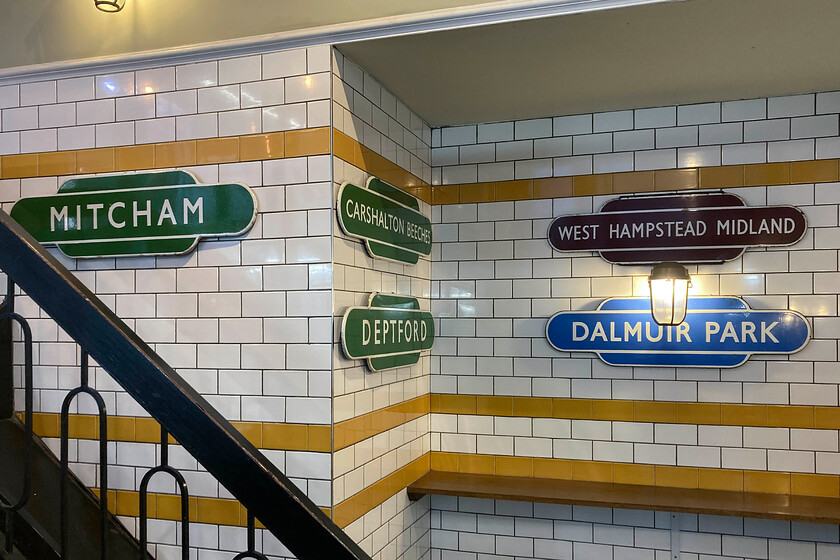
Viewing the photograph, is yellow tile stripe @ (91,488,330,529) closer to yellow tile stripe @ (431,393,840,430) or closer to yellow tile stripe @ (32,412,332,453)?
yellow tile stripe @ (32,412,332,453)

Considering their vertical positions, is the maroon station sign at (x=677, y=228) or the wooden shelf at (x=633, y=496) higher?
the maroon station sign at (x=677, y=228)

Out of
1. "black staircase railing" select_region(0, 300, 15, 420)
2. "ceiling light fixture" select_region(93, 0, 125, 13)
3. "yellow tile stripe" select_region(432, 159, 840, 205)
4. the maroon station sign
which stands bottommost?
"black staircase railing" select_region(0, 300, 15, 420)

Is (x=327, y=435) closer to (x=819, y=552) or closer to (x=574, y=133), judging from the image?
(x=574, y=133)

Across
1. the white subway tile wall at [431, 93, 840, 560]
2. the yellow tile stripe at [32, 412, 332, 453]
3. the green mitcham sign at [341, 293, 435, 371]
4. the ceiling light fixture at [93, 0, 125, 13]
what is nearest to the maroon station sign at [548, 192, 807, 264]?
the white subway tile wall at [431, 93, 840, 560]

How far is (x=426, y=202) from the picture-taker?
11.9 ft

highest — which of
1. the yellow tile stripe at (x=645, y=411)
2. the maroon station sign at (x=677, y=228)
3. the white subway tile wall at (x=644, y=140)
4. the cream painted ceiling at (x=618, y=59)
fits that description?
the cream painted ceiling at (x=618, y=59)

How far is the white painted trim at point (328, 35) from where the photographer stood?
7.78 ft

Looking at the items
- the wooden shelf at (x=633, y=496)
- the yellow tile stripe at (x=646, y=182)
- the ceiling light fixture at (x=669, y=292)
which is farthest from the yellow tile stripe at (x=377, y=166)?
the wooden shelf at (x=633, y=496)

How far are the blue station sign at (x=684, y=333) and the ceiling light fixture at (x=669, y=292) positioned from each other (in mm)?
201

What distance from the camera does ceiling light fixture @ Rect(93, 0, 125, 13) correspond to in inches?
109

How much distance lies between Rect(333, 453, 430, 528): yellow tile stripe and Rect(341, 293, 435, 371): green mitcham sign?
0.48 metres

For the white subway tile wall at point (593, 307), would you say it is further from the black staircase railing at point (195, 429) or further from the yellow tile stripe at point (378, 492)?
the black staircase railing at point (195, 429)

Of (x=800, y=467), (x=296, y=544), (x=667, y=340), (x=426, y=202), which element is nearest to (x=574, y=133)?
(x=426, y=202)

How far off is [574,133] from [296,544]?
277 centimetres
